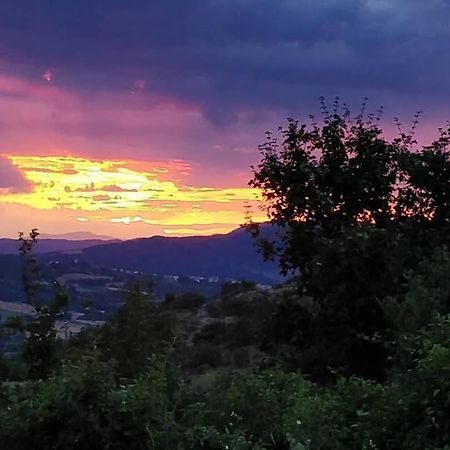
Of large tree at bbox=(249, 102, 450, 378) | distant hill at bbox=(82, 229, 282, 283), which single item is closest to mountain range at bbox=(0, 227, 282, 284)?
distant hill at bbox=(82, 229, 282, 283)

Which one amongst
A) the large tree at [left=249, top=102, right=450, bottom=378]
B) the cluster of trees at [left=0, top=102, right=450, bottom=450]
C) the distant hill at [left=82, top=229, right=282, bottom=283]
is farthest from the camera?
the distant hill at [left=82, top=229, right=282, bottom=283]

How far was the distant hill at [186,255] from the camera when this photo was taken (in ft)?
199

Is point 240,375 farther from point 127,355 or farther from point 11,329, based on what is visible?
point 11,329

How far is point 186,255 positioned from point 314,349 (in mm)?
53991

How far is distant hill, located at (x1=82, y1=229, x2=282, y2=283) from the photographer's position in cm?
6072

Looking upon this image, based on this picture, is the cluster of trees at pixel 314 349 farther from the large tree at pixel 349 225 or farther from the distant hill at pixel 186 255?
the distant hill at pixel 186 255

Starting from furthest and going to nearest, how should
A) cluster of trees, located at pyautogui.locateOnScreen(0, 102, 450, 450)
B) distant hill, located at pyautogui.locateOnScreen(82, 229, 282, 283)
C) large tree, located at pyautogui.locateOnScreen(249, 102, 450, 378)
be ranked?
distant hill, located at pyautogui.locateOnScreen(82, 229, 282, 283), large tree, located at pyautogui.locateOnScreen(249, 102, 450, 378), cluster of trees, located at pyautogui.locateOnScreen(0, 102, 450, 450)

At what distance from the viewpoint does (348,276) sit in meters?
17.2

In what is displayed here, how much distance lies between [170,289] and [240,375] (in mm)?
38257

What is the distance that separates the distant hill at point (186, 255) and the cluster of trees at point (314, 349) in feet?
121

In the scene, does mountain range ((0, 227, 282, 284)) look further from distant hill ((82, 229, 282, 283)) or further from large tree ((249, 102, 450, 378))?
large tree ((249, 102, 450, 378))

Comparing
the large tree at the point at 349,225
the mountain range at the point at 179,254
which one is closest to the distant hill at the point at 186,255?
the mountain range at the point at 179,254

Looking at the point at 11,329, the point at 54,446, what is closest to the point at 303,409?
the point at 54,446

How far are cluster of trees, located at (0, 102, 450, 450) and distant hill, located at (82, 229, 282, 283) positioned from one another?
36810 millimetres
